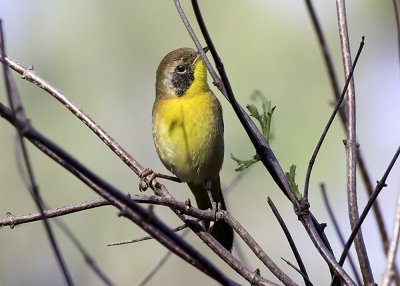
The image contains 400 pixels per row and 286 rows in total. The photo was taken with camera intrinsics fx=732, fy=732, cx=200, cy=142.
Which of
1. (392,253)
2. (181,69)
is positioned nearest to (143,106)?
(181,69)

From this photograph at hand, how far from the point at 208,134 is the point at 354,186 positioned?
2.03 m

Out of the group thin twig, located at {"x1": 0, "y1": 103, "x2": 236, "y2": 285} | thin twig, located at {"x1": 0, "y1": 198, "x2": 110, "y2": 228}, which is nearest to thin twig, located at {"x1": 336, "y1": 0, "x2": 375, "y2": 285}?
thin twig, located at {"x1": 0, "y1": 103, "x2": 236, "y2": 285}

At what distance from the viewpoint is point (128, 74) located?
8930 mm

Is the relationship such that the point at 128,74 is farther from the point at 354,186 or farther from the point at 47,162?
the point at 354,186

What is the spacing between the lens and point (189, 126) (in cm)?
389

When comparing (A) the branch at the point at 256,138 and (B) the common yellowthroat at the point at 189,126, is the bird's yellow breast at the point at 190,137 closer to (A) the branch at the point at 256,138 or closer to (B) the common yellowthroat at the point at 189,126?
(B) the common yellowthroat at the point at 189,126

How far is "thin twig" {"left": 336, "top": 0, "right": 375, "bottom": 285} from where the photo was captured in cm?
175

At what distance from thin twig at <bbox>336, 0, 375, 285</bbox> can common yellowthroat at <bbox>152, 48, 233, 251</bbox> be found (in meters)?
1.73

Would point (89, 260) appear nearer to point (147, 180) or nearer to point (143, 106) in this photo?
point (147, 180)

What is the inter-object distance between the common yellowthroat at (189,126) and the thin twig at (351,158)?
1731mm

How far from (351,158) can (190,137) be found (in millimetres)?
1937

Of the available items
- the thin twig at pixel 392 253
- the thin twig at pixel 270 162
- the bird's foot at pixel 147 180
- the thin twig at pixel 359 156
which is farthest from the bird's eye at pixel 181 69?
the thin twig at pixel 392 253

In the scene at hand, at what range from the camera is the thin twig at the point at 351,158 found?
1747 millimetres

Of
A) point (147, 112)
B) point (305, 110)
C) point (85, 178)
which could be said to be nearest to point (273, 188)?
point (305, 110)
